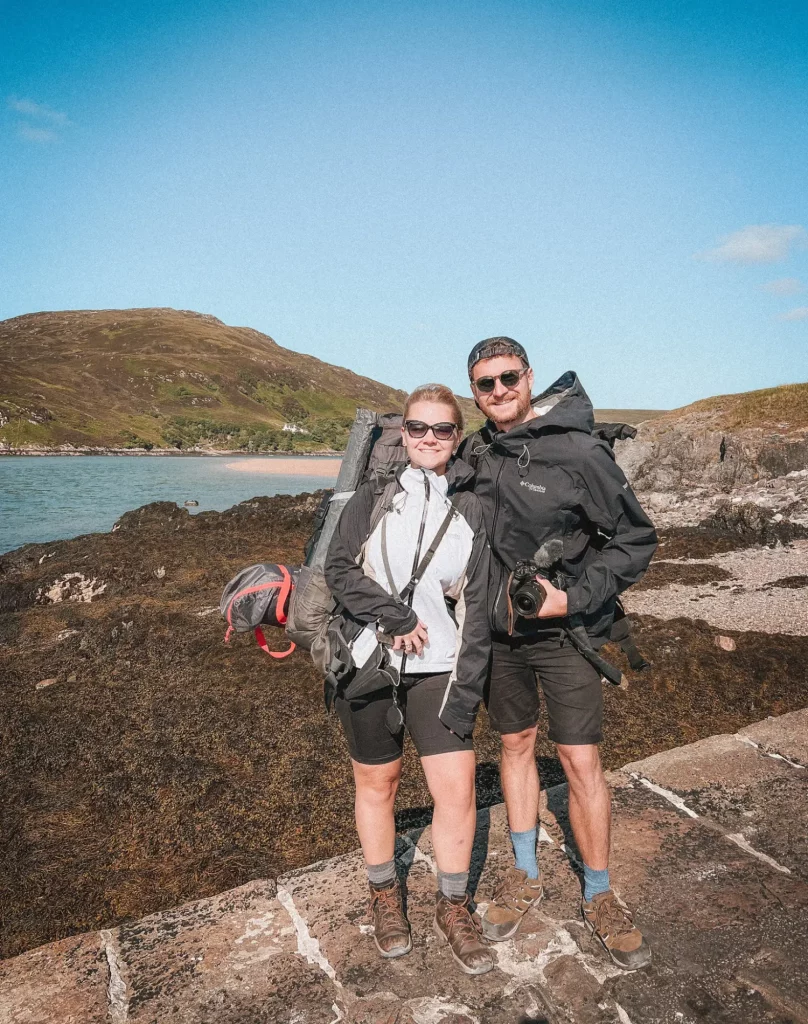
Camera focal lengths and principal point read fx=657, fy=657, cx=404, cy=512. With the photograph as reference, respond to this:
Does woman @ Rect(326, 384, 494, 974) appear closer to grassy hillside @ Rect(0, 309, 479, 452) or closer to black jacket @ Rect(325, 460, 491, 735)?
black jacket @ Rect(325, 460, 491, 735)

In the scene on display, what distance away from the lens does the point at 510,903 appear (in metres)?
2.96

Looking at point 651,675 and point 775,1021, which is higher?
point 775,1021

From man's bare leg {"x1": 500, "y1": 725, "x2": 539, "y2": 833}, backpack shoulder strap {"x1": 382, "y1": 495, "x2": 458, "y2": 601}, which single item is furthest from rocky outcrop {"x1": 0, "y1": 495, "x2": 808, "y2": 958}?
backpack shoulder strap {"x1": 382, "y1": 495, "x2": 458, "y2": 601}

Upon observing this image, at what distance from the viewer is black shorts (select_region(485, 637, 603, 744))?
116 inches

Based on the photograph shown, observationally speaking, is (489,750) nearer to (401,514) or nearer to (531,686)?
(531,686)

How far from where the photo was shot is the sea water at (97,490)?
2814 cm

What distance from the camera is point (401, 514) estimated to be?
2844 mm

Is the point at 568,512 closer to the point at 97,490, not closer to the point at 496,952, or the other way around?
the point at 496,952

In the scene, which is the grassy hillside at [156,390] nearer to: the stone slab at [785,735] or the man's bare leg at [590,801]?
the stone slab at [785,735]

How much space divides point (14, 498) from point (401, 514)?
41893mm

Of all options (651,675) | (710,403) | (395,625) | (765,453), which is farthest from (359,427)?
(710,403)

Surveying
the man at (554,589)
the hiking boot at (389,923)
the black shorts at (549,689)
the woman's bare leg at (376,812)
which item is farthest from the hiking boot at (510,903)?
the black shorts at (549,689)

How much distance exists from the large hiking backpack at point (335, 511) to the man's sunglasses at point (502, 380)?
0.43m

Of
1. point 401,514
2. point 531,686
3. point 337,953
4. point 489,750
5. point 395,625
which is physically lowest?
point 489,750
